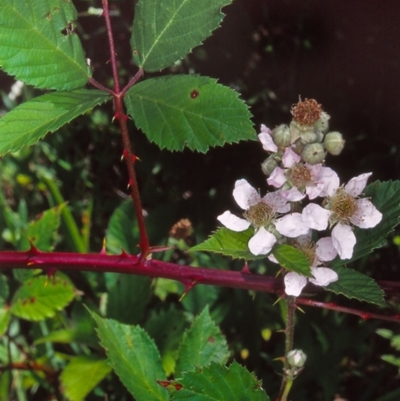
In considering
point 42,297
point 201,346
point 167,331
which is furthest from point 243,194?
point 42,297

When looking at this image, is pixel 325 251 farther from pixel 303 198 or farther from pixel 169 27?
pixel 169 27

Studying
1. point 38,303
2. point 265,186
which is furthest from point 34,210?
point 265,186

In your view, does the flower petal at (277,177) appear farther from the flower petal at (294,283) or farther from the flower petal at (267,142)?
the flower petal at (294,283)

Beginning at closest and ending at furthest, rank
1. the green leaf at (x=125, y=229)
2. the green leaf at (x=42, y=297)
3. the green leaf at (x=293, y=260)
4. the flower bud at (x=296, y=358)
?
1. the green leaf at (x=293, y=260)
2. the flower bud at (x=296, y=358)
3. the green leaf at (x=42, y=297)
4. the green leaf at (x=125, y=229)

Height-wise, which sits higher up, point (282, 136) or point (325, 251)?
point (282, 136)

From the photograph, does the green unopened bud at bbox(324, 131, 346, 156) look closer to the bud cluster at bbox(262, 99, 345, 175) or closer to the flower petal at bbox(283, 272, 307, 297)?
the bud cluster at bbox(262, 99, 345, 175)

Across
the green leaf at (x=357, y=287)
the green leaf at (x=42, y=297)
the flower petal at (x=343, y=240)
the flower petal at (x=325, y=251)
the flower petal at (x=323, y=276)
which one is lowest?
the green leaf at (x=42, y=297)

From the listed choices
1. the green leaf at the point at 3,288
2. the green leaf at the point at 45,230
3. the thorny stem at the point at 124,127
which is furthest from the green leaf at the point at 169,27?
Answer: the green leaf at the point at 3,288

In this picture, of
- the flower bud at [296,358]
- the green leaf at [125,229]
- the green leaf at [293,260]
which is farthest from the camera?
the green leaf at [125,229]
